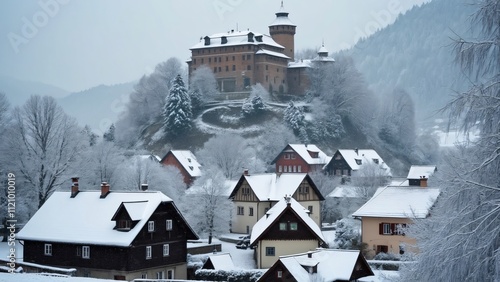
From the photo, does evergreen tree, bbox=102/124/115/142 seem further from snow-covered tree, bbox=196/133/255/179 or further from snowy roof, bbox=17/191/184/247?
snowy roof, bbox=17/191/184/247

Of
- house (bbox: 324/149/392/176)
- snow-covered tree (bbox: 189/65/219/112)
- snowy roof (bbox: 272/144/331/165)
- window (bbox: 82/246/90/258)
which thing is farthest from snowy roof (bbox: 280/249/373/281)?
snow-covered tree (bbox: 189/65/219/112)

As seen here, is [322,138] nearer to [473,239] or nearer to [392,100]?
[392,100]

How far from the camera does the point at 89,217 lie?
122 ft

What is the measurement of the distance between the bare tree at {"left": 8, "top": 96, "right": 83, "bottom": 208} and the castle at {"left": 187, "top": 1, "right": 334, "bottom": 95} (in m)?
61.7

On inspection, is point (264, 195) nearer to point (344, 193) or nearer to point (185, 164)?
Result: point (344, 193)

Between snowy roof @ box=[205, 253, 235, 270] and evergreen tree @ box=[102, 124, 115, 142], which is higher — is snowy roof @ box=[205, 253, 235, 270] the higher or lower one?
the lower one

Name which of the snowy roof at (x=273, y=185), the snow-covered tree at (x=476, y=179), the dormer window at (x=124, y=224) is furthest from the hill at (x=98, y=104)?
the snow-covered tree at (x=476, y=179)

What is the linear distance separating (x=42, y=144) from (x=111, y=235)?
74.0ft

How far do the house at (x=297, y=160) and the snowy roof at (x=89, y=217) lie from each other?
167 ft

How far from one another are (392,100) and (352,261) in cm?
10582

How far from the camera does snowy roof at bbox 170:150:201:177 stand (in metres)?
80.6

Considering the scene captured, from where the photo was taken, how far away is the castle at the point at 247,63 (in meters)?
121

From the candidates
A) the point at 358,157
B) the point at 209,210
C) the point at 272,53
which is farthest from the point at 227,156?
the point at 272,53

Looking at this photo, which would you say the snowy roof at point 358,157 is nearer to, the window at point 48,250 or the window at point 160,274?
the window at point 160,274
